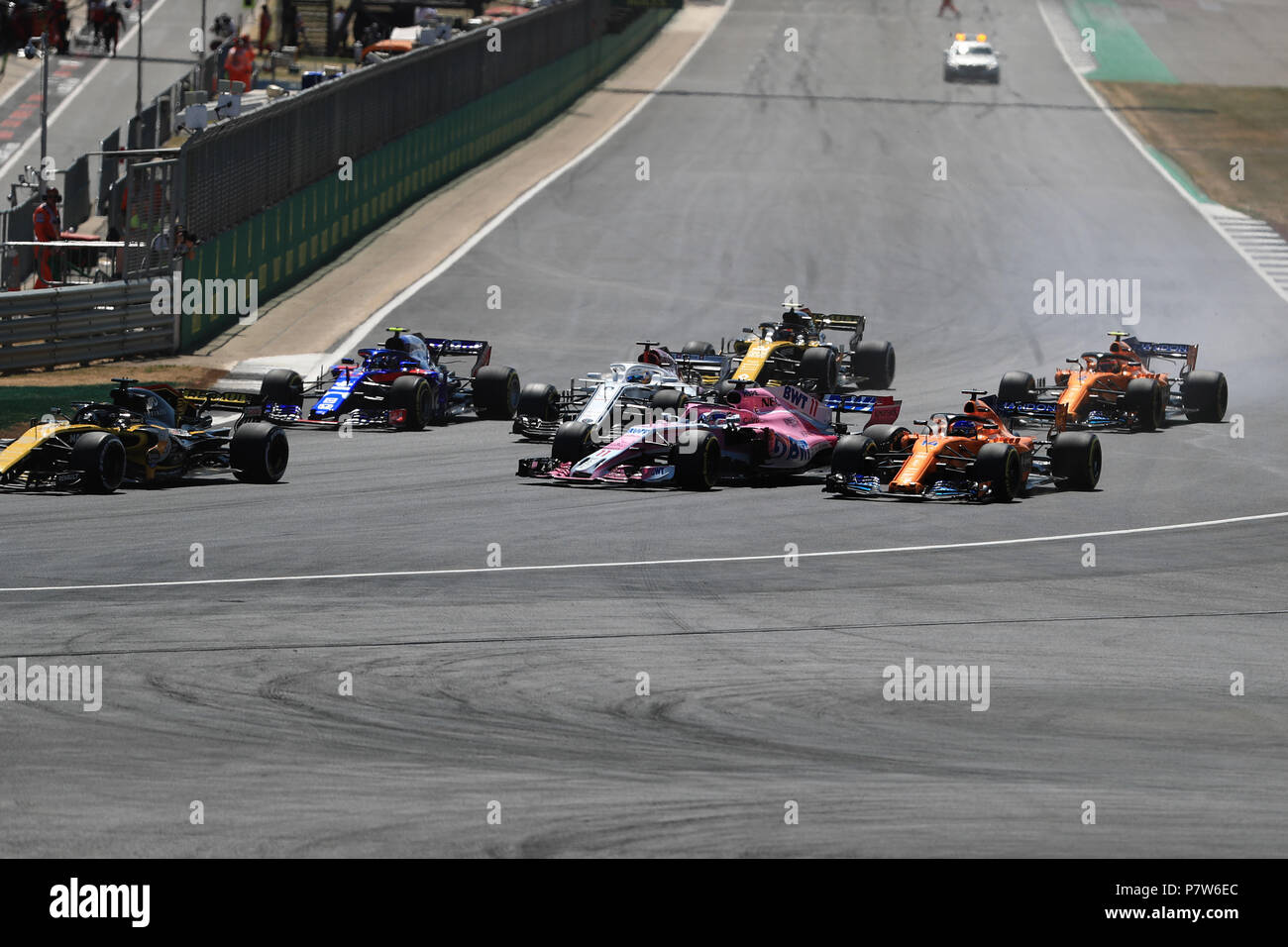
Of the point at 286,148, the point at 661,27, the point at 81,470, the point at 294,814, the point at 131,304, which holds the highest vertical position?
the point at 661,27

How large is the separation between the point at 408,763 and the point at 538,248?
106ft

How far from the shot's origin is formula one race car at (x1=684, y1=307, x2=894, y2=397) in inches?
1144

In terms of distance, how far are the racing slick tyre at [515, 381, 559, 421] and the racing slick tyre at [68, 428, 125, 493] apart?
663 cm

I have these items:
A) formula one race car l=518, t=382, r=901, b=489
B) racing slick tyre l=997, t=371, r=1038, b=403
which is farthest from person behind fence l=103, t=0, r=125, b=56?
formula one race car l=518, t=382, r=901, b=489

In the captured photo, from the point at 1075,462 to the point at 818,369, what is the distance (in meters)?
7.34

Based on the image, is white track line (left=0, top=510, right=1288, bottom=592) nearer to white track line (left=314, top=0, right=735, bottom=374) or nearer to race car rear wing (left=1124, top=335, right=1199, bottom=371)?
race car rear wing (left=1124, top=335, right=1199, bottom=371)

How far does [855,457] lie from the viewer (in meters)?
22.2

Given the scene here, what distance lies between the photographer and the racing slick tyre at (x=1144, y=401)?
28000 millimetres

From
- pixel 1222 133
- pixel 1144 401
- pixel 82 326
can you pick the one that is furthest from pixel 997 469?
pixel 1222 133

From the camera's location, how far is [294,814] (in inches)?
388

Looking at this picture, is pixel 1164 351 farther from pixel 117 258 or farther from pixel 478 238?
pixel 117 258

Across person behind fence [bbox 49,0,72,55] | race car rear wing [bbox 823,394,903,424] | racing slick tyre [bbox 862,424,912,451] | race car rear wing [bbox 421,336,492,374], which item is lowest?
racing slick tyre [bbox 862,424,912,451]
